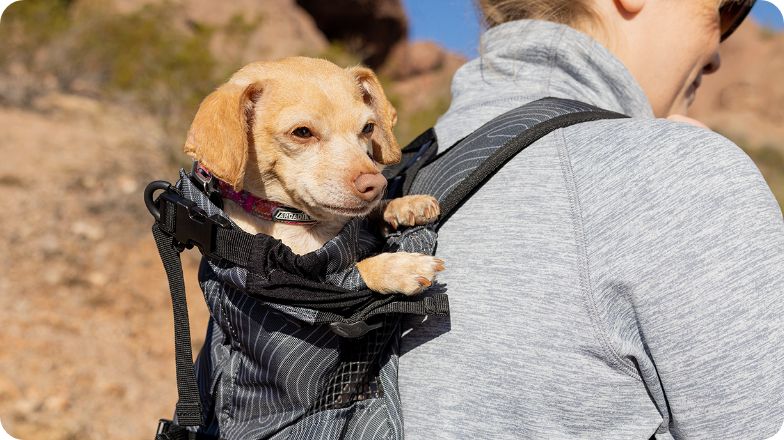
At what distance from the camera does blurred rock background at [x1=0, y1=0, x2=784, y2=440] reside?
490 centimetres

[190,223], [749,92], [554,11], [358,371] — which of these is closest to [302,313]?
[358,371]

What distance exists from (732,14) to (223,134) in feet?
6.48

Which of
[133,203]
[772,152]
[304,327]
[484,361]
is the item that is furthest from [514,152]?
[772,152]

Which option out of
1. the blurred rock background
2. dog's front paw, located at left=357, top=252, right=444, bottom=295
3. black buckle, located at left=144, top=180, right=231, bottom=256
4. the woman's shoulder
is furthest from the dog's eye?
the blurred rock background

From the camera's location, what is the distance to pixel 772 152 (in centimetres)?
2692

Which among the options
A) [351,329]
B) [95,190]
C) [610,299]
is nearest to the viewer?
[610,299]

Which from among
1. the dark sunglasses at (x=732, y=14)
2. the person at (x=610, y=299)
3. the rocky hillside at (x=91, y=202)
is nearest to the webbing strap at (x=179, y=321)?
the person at (x=610, y=299)

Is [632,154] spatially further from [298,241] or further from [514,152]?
[298,241]

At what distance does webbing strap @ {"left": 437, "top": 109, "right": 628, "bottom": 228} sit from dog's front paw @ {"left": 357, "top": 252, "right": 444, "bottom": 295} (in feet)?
0.53

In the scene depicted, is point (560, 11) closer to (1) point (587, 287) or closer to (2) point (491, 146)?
(2) point (491, 146)

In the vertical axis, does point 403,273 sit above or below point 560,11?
below

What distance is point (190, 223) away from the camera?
174 centimetres

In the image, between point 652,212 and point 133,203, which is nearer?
point 652,212

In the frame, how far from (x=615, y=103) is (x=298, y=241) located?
1.13m
